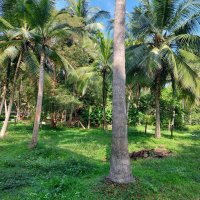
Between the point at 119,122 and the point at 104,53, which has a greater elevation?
the point at 104,53

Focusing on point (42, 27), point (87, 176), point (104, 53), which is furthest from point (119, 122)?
point (104, 53)

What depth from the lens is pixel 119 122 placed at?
7047mm

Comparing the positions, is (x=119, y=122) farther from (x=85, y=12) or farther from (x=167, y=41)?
(x=85, y=12)

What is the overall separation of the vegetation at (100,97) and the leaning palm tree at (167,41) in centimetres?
6

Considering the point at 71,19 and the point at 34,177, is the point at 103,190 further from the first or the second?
the point at 71,19

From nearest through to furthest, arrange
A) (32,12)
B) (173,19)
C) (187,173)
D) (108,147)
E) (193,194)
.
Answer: (193,194), (187,173), (32,12), (108,147), (173,19)

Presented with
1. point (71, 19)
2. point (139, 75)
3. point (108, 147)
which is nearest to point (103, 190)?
point (108, 147)

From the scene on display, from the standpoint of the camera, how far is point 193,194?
7.21 meters

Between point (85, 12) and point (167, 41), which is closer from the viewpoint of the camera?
point (167, 41)

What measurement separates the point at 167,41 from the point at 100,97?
11.2 metres

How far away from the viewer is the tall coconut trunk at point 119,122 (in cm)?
695

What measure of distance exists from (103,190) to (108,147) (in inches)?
284

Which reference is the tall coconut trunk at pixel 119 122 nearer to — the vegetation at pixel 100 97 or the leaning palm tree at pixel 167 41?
the vegetation at pixel 100 97

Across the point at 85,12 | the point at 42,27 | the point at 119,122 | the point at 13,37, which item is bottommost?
the point at 119,122
